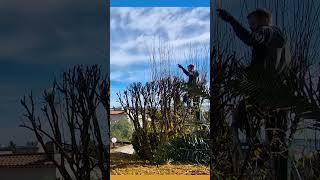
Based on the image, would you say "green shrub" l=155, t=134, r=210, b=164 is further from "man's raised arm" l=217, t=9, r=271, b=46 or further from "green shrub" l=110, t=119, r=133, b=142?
"man's raised arm" l=217, t=9, r=271, b=46

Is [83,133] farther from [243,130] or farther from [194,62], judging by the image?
[194,62]

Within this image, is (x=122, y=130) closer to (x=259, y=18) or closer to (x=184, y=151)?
(x=184, y=151)

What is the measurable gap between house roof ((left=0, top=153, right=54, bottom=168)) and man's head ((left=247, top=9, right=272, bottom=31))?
241 cm

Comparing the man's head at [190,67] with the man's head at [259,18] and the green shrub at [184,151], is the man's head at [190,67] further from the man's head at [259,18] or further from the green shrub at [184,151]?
the man's head at [259,18]

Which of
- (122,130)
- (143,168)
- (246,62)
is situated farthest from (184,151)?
(246,62)

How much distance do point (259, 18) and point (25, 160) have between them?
2.69 metres

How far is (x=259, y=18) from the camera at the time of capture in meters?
5.48

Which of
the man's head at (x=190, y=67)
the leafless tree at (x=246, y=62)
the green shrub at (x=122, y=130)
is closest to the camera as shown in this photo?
the leafless tree at (x=246, y=62)

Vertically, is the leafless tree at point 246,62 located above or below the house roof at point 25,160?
above

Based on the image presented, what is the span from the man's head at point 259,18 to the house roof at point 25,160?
7.91ft

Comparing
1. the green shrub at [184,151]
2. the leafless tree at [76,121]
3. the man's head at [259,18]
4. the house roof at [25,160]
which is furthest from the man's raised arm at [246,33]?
the green shrub at [184,151]

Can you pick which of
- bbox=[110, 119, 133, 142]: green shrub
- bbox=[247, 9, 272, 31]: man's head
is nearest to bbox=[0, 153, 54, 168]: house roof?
bbox=[247, 9, 272, 31]: man's head

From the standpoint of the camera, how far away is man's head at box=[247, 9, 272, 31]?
5.46 m

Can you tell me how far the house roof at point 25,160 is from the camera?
546cm
